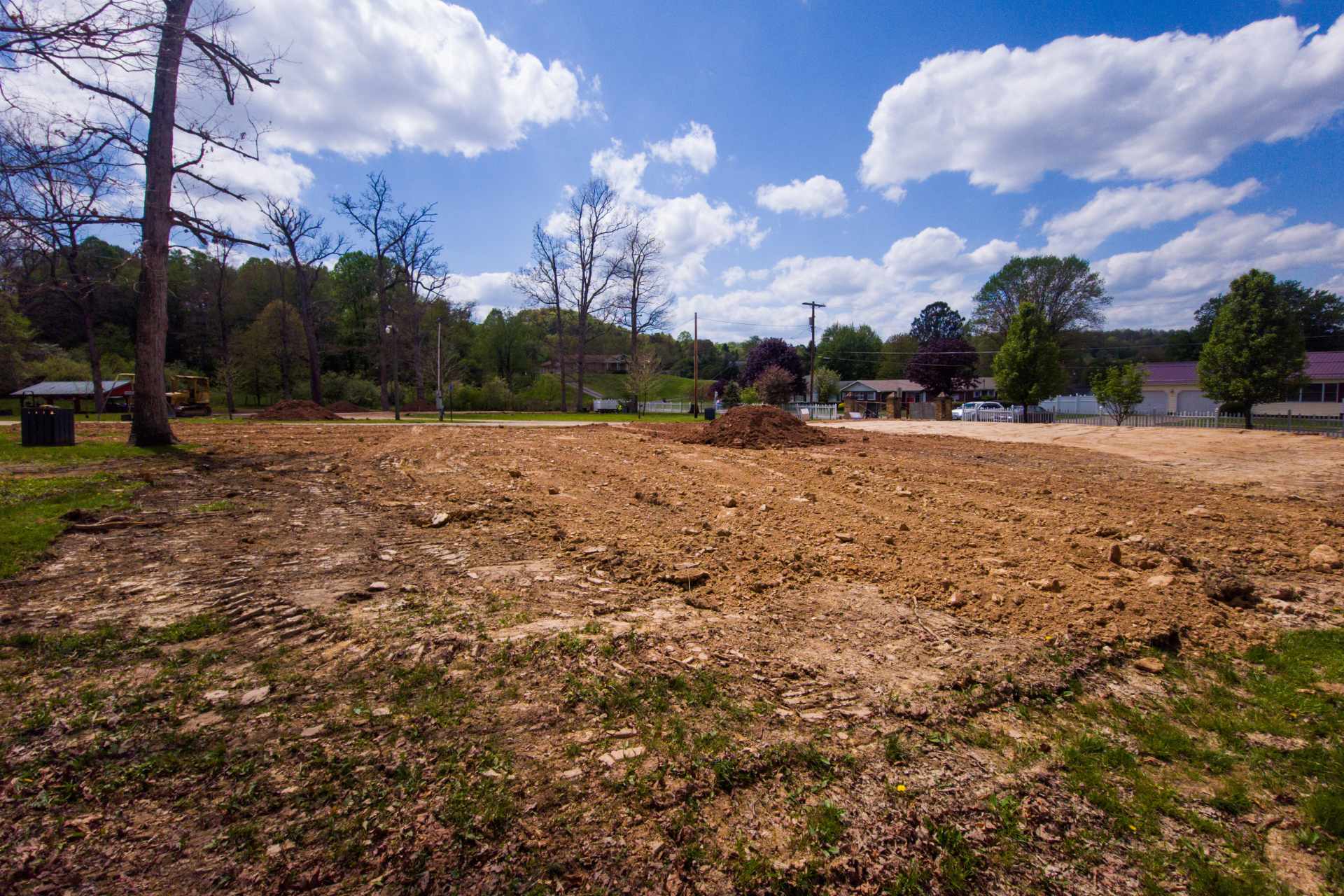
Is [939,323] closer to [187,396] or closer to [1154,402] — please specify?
[1154,402]

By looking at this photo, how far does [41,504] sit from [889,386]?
80.6 m

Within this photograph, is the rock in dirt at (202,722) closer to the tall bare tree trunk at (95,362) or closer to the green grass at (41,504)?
the green grass at (41,504)

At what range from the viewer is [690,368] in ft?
296

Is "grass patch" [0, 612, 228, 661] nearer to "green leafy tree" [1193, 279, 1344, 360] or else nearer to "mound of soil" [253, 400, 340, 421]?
"mound of soil" [253, 400, 340, 421]

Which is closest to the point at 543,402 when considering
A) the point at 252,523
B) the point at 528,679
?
the point at 252,523

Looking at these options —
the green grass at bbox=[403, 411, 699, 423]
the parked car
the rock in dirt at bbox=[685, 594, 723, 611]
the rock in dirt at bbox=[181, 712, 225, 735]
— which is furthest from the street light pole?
the parked car

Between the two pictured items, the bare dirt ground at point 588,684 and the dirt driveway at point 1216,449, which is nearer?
the bare dirt ground at point 588,684

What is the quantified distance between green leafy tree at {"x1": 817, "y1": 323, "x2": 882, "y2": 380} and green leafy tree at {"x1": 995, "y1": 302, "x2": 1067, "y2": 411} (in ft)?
139

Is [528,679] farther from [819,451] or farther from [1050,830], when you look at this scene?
[819,451]

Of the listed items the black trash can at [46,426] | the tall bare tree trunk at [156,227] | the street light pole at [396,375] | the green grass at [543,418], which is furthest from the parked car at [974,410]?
the black trash can at [46,426]

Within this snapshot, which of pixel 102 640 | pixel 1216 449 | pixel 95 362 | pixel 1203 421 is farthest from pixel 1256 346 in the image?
pixel 95 362

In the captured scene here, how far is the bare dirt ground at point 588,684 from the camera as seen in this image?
6.54 ft

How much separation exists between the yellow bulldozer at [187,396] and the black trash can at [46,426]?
22310 mm

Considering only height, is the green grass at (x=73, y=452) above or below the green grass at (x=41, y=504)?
above
